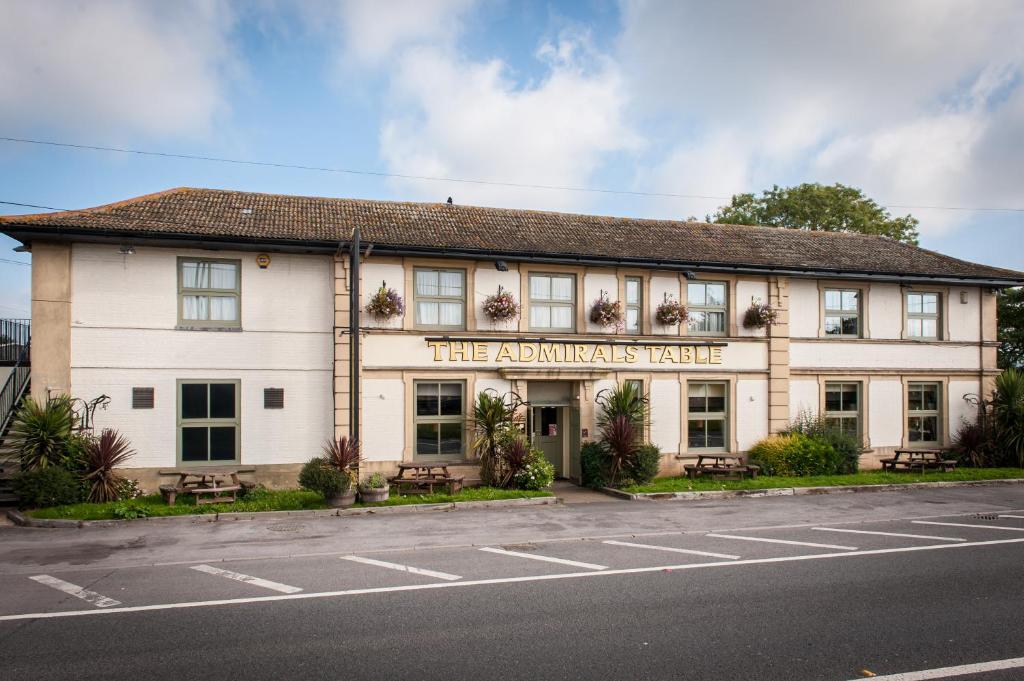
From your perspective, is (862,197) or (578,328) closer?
(578,328)

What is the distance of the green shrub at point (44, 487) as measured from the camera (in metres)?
13.4

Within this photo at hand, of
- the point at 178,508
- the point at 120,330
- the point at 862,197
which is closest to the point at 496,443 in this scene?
the point at 178,508

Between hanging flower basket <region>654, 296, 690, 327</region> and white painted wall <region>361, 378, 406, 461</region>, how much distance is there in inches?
256

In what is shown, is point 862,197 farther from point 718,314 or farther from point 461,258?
point 461,258

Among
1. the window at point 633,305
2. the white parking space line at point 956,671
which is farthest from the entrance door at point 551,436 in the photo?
the white parking space line at point 956,671

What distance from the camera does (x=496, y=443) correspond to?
16250 millimetres

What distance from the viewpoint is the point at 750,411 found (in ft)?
62.6

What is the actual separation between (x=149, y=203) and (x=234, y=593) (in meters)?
11.6

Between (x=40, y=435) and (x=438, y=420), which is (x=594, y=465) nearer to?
(x=438, y=420)

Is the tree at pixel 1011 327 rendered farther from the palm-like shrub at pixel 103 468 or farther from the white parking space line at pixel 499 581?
Result: the palm-like shrub at pixel 103 468

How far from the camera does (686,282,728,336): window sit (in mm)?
18938

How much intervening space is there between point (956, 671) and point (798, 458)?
41.9 feet

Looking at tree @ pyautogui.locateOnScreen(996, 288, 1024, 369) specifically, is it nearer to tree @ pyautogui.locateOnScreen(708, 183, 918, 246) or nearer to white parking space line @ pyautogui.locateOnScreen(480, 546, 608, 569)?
tree @ pyautogui.locateOnScreen(708, 183, 918, 246)

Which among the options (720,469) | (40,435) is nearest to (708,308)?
(720,469)
